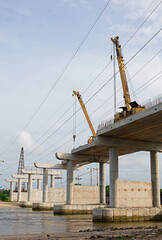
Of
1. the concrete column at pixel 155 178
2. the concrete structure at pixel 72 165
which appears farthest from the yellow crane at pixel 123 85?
the concrete structure at pixel 72 165

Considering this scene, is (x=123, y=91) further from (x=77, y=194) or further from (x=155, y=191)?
(x=77, y=194)

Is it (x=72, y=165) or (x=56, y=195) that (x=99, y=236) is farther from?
(x=56, y=195)

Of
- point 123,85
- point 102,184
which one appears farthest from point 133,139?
point 102,184

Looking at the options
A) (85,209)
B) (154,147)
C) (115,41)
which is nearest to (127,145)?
(154,147)

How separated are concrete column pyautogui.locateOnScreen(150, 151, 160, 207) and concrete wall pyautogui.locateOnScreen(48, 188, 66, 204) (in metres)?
30.8

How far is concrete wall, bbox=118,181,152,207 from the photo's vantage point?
165 ft

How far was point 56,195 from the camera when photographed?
A: 6419 cm

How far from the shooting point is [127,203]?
164 ft

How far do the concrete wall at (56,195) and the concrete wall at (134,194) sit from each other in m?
18.0

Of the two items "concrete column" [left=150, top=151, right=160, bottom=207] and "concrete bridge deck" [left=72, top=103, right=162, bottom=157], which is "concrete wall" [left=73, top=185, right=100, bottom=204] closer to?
"concrete bridge deck" [left=72, top=103, right=162, bottom=157]

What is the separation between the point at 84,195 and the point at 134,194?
13256mm

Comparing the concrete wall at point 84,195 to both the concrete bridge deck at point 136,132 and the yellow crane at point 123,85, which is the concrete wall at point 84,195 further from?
the yellow crane at point 123,85

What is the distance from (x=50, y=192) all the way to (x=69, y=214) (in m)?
20.3

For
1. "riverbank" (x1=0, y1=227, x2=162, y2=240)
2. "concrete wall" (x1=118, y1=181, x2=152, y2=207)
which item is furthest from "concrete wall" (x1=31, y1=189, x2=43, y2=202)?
"riverbank" (x1=0, y1=227, x2=162, y2=240)
